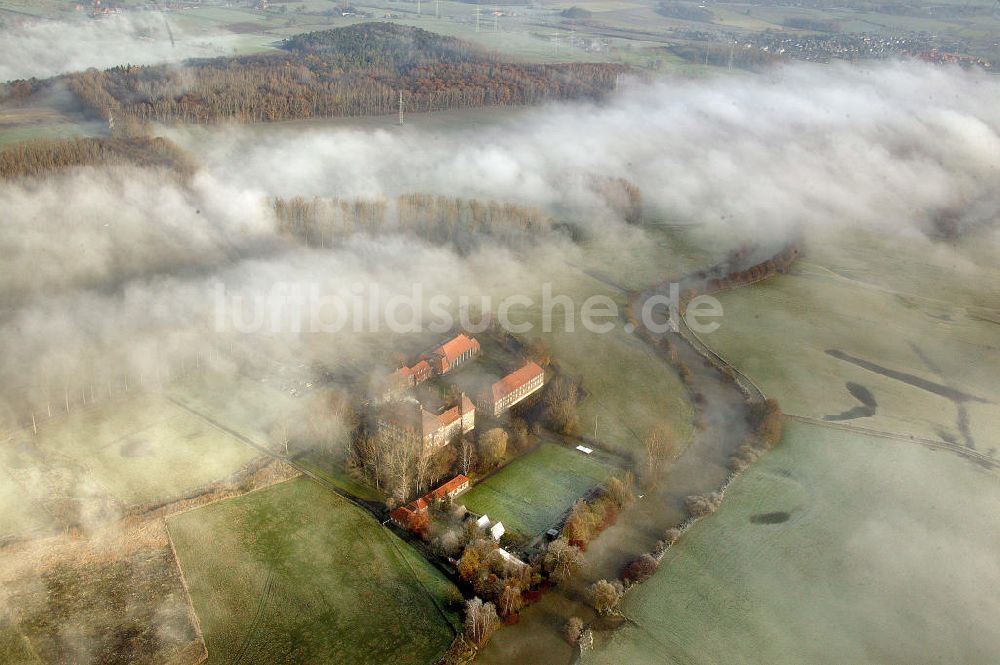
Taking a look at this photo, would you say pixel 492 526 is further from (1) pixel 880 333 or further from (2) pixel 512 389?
(1) pixel 880 333

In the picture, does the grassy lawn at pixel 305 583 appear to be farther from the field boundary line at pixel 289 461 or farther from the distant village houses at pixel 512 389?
the distant village houses at pixel 512 389

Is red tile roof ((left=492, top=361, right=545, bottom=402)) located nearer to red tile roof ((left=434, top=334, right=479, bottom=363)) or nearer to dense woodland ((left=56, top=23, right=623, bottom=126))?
red tile roof ((left=434, top=334, right=479, bottom=363))

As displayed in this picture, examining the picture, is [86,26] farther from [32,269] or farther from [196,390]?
[196,390]

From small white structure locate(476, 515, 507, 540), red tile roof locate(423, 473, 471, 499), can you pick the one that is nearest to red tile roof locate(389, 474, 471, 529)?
red tile roof locate(423, 473, 471, 499)

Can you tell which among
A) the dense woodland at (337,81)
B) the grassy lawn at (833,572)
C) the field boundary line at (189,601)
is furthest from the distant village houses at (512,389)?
the dense woodland at (337,81)

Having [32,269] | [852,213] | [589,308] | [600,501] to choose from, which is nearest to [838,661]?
[600,501]

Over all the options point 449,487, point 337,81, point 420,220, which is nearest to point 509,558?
point 449,487
